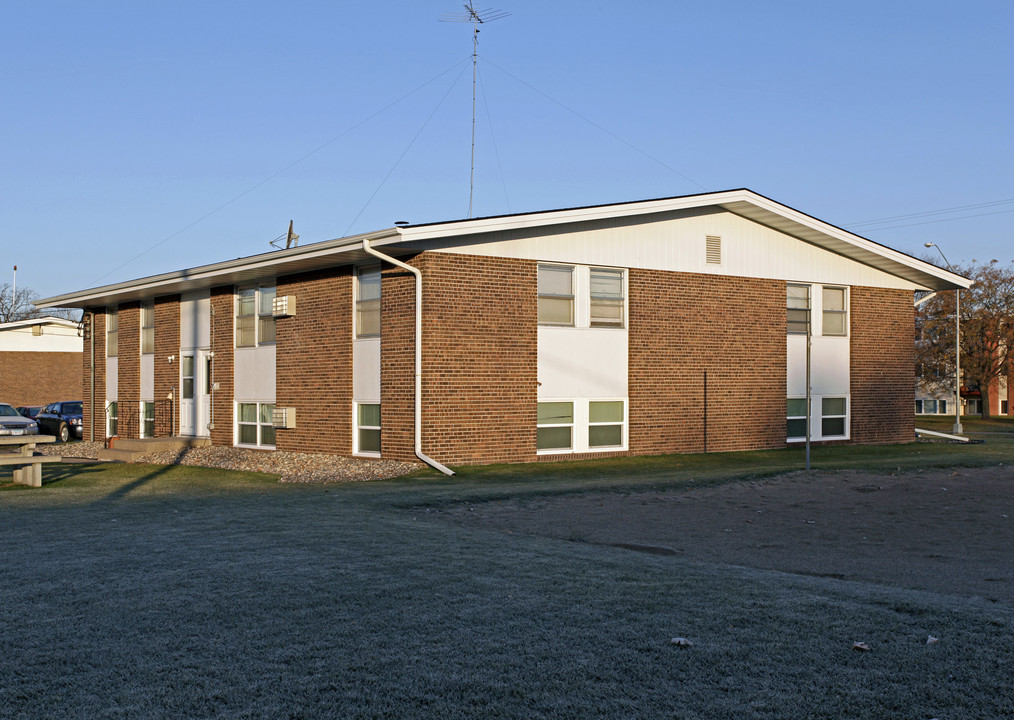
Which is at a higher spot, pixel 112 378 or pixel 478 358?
pixel 478 358

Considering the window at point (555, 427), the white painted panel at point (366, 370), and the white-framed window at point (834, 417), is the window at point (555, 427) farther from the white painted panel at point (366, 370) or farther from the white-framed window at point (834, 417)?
the white-framed window at point (834, 417)

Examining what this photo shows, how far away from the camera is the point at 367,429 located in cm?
2092

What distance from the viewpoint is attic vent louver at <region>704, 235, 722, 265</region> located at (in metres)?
23.1

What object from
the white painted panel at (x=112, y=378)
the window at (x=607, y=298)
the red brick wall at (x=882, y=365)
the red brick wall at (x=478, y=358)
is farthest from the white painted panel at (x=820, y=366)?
the white painted panel at (x=112, y=378)

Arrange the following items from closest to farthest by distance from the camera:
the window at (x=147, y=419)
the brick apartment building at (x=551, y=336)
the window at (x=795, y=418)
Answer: the brick apartment building at (x=551, y=336)
the window at (x=795, y=418)
the window at (x=147, y=419)

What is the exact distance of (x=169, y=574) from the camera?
24.2ft

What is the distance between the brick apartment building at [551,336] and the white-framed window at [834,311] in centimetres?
5

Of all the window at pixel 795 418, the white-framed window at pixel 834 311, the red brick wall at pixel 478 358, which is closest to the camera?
the red brick wall at pixel 478 358

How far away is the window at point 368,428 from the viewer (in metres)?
20.7

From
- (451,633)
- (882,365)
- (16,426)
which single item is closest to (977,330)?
(882,365)

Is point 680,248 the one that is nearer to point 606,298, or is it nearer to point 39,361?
point 606,298

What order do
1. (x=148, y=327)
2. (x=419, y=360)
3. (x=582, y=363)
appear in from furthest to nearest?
(x=148, y=327)
(x=582, y=363)
(x=419, y=360)

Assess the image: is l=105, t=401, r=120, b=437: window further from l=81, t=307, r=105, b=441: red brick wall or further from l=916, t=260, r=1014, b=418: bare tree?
l=916, t=260, r=1014, b=418: bare tree

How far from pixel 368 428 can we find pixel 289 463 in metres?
1.86
